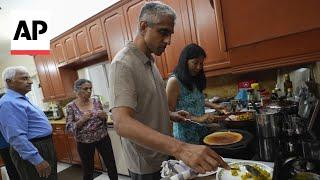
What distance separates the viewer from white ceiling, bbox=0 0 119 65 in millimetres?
3162

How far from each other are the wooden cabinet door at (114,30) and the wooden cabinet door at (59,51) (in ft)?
4.18

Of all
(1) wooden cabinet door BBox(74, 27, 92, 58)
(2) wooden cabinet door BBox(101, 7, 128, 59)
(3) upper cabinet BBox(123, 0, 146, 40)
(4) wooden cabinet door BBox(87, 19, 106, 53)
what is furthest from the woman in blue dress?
(1) wooden cabinet door BBox(74, 27, 92, 58)

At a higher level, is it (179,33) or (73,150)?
(179,33)

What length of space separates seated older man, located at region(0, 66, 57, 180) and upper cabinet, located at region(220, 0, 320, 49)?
172 centimetres

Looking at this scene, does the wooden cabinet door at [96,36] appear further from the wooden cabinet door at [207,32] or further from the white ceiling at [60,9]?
the wooden cabinet door at [207,32]

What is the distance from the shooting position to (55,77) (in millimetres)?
4305

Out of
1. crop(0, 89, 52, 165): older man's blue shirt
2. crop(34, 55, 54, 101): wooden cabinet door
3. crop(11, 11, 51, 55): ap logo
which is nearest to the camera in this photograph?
crop(0, 89, 52, 165): older man's blue shirt

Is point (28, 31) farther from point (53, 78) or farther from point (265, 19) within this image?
point (265, 19)

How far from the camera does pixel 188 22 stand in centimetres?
231

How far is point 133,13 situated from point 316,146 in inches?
90.6

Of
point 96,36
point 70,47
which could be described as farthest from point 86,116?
point 70,47

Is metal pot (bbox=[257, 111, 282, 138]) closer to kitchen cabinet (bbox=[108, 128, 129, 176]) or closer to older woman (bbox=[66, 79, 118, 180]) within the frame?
older woman (bbox=[66, 79, 118, 180])

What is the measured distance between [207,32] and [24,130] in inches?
70.1

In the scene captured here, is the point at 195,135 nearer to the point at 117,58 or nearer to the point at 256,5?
the point at 117,58
